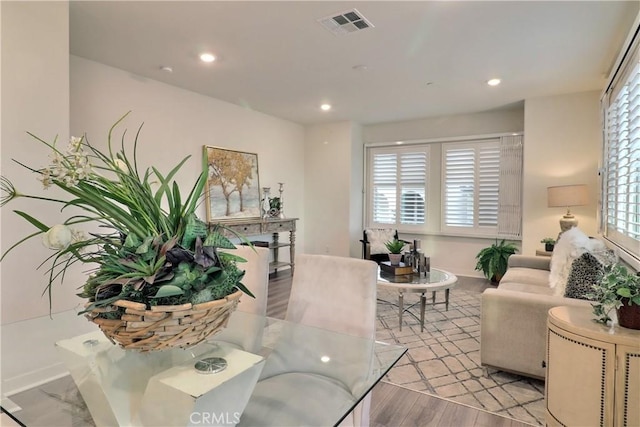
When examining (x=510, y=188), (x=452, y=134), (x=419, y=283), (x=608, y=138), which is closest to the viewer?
(x=419, y=283)

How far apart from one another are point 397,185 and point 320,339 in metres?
Result: 5.08

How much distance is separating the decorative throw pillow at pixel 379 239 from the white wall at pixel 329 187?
31.4 inches

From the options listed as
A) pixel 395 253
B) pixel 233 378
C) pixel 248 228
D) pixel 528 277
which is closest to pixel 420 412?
pixel 233 378

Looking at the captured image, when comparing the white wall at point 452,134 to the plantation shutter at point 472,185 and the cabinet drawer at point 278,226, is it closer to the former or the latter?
the plantation shutter at point 472,185

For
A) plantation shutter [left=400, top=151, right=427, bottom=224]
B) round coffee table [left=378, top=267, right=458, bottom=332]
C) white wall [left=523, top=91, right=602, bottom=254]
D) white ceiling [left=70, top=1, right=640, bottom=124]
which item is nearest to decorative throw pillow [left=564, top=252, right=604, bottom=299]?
round coffee table [left=378, top=267, right=458, bottom=332]

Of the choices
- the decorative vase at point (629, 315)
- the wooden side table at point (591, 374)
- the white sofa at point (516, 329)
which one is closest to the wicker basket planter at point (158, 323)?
the wooden side table at point (591, 374)

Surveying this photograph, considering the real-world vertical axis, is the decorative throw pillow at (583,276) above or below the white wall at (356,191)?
below

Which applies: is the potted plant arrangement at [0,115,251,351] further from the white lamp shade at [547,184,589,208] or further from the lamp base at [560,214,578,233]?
the lamp base at [560,214,578,233]

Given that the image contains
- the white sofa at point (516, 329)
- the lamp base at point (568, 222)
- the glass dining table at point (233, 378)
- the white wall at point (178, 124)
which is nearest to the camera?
the glass dining table at point (233, 378)

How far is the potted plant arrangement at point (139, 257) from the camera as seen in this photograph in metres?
0.96

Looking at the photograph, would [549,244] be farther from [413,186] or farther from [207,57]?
[207,57]

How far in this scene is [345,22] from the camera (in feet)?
9.14

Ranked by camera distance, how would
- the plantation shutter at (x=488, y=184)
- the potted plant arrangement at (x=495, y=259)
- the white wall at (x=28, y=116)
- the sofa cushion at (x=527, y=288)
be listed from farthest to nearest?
the plantation shutter at (x=488, y=184)
the potted plant arrangement at (x=495, y=259)
the sofa cushion at (x=527, y=288)
the white wall at (x=28, y=116)

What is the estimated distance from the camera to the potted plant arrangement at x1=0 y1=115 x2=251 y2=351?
3.15 ft
